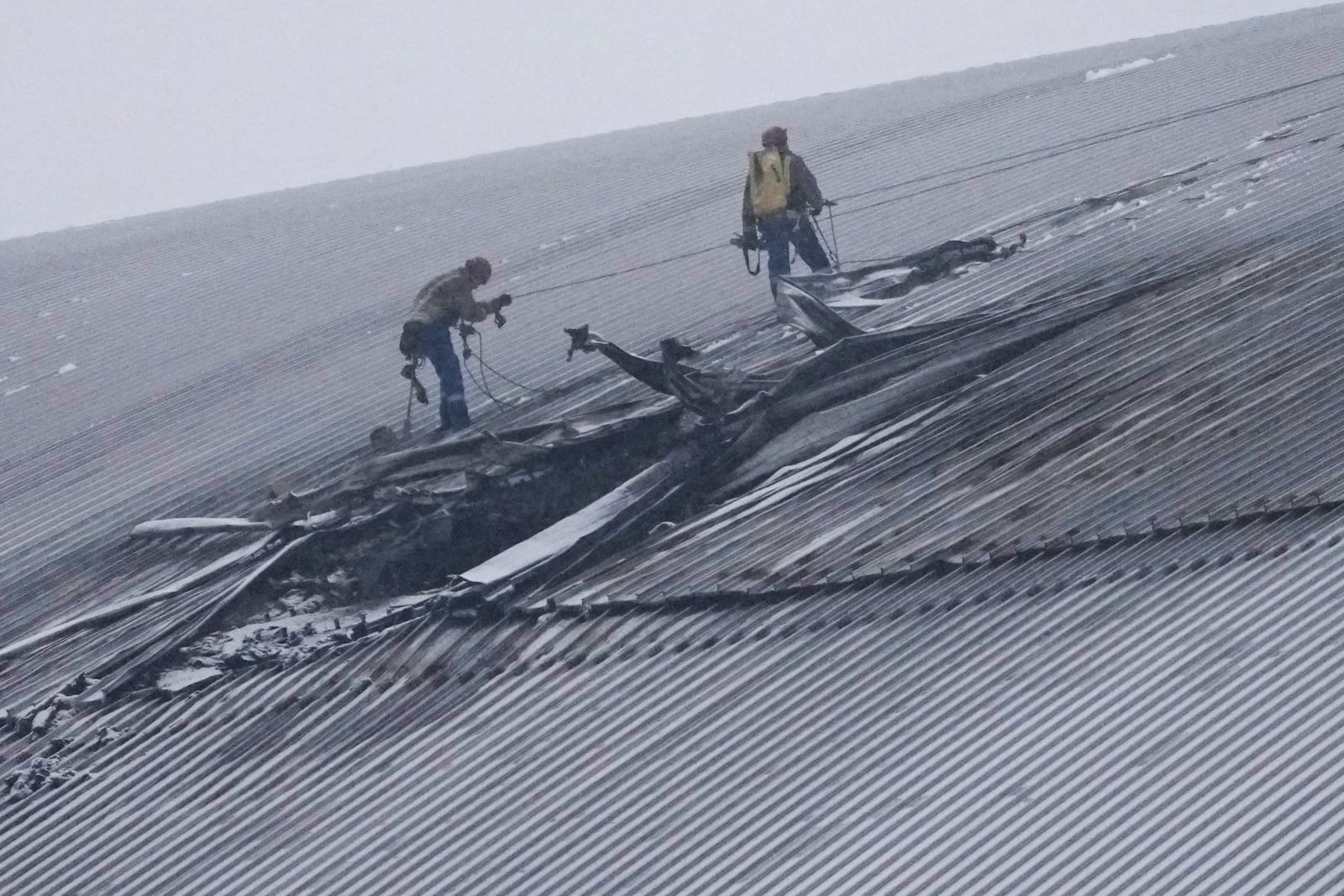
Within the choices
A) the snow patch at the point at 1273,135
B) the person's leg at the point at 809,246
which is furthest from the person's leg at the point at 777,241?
the snow patch at the point at 1273,135

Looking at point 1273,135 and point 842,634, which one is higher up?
point 1273,135

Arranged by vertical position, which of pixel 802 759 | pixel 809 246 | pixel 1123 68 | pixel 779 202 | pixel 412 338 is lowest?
pixel 802 759

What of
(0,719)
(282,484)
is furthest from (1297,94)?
(0,719)

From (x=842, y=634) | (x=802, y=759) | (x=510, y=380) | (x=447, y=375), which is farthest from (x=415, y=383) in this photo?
(x=802, y=759)

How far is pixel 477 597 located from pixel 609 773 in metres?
2.67

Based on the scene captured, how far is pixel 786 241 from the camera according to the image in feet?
55.1

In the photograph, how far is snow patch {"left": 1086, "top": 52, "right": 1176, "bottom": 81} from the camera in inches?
1072

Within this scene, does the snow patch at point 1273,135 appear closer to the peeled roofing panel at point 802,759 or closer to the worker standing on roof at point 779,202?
the worker standing on roof at point 779,202

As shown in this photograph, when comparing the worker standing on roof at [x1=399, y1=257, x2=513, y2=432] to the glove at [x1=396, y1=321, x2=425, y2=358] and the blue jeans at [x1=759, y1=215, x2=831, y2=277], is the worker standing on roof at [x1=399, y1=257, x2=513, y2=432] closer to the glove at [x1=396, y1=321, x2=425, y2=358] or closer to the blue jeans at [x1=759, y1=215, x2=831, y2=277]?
the glove at [x1=396, y1=321, x2=425, y2=358]

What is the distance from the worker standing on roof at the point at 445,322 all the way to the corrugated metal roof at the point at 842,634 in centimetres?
58

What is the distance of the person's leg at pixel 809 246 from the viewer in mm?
16766

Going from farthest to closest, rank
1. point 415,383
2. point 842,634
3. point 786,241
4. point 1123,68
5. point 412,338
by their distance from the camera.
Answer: point 1123,68 → point 786,241 → point 415,383 → point 412,338 → point 842,634

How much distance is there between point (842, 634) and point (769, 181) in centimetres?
777

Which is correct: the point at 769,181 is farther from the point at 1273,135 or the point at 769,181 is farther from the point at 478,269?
the point at 1273,135
